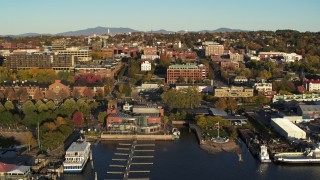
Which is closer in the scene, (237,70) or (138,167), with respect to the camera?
(138,167)

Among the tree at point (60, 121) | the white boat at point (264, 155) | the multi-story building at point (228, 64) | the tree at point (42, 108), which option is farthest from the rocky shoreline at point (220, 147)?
the multi-story building at point (228, 64)

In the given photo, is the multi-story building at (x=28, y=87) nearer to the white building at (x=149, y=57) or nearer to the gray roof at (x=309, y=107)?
the gray roof at (x=309, y=107)

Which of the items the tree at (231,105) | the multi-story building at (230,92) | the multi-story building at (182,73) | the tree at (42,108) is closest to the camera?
the tree at (42,108)

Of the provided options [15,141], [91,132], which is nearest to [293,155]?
[91,132]

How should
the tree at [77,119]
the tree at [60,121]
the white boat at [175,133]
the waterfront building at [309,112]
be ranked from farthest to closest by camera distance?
the waterfront building at [309,112] → the tree at [77,119] → the white boat at [175,133] → the tree at [60,121]

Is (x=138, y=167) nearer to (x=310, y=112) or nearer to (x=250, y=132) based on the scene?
(x=250, y=132)
